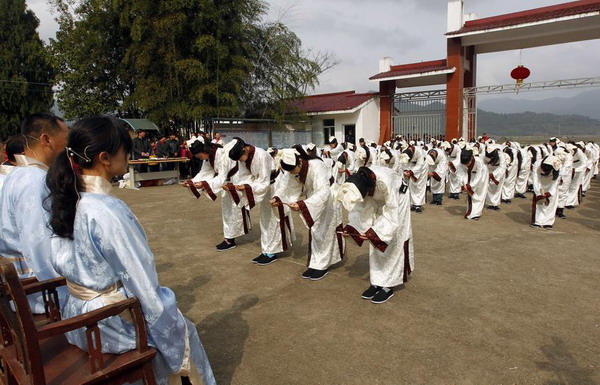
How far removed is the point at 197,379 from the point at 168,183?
1292 centimetres

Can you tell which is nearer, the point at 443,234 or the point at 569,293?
the point at 569,293

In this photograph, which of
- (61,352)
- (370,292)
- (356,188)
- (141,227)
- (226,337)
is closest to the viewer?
(141,227)

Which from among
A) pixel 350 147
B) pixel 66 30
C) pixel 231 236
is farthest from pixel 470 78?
pixel 66 30

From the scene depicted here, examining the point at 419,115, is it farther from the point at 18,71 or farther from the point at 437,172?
the point at 18,71

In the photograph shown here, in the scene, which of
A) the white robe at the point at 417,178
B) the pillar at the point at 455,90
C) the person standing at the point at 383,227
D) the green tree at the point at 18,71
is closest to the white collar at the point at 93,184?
the person standing at the point at 383,227

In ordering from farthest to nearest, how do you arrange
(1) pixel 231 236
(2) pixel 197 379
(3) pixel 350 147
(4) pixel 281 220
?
1. (3) pixel 350 147
2. (1) pixel 231 236
3. (4) pixel 281 220
4. (2) pixel 197 379

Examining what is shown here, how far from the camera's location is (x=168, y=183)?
46.7ft

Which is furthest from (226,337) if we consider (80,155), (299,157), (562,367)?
(562,367)

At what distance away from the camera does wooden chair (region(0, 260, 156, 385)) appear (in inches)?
62.0

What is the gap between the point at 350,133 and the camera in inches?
808

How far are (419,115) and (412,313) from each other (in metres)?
16.0

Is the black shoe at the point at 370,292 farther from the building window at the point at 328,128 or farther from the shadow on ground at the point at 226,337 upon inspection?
the building window at the point at 328,128

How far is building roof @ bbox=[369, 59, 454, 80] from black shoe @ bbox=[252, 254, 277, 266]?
14336mm

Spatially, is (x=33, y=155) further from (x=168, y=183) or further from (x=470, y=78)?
(x=470, y=78)
